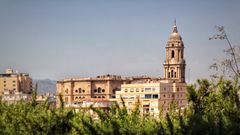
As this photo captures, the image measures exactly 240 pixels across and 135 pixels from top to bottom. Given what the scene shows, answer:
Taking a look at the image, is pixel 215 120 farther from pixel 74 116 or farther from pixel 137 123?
pixel 74 116

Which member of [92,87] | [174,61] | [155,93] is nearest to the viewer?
[155,93]

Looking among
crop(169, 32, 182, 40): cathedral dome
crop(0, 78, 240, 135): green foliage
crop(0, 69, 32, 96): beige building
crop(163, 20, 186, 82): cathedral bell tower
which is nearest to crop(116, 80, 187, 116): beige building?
crop(163, 20, 186, 82): cathedral bell tower

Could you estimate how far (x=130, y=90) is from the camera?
3250 inches

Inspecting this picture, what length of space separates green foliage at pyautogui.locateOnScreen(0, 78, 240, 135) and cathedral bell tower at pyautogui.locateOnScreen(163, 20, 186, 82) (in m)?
88.7

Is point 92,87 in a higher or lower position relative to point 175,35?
lower

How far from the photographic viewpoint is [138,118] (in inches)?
587

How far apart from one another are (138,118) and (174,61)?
9209cm

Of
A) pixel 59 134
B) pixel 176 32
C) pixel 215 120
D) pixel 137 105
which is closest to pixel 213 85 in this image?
pixel 137 105

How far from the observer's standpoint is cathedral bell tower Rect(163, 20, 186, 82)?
10600 centimetres

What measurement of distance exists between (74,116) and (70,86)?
99.6 metres

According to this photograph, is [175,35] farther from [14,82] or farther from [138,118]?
[138,118]

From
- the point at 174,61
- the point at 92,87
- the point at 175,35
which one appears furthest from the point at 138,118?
the point at 92,87

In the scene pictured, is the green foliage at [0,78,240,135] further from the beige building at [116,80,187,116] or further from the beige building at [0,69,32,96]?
the beige building at [0,69,32,96]

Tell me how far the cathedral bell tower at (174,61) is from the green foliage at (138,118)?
291 ft
